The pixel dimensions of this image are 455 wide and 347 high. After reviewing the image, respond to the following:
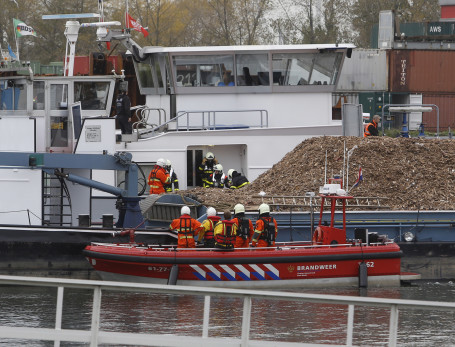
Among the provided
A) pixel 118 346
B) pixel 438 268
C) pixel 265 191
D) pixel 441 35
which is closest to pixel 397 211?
pixel 438 268

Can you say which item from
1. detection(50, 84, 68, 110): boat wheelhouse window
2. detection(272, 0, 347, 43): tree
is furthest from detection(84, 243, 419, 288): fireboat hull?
detection(272, 0, 347, 43): tree

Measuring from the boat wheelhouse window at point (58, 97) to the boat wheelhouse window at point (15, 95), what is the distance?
517 mm

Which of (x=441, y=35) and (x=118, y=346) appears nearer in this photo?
(x=118, y=346)

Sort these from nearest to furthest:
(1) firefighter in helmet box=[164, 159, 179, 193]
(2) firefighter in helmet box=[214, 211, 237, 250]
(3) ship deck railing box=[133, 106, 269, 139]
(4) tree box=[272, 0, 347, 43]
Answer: (2) firefighter in helmet box=[214, 211, 237, 250], (1) firefighter in helmet box=[164, 159, 179, 193], (3) ship deck railing box=[133, 106, 269, 139], (4) tree box=[272, 0, 347, 43]

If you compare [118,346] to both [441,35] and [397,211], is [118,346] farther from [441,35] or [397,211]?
[441,35]

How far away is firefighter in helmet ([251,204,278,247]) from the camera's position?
51.8 feet

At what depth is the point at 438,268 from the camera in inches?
714

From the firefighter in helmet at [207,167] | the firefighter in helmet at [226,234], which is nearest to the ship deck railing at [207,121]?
the firefighter in helmet at [207,167]

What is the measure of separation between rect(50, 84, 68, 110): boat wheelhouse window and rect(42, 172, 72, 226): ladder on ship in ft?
4.84

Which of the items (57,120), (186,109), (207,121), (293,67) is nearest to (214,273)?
(57,120)

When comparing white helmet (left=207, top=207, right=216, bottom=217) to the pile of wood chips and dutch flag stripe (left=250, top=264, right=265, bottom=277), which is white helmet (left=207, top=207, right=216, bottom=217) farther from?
the pile of wood chips

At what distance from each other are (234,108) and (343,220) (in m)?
7.26

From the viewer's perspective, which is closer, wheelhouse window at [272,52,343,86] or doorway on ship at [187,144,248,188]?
doorway on ship at [187,144,248,188]

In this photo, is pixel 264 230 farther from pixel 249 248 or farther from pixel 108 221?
pixel 108 221
